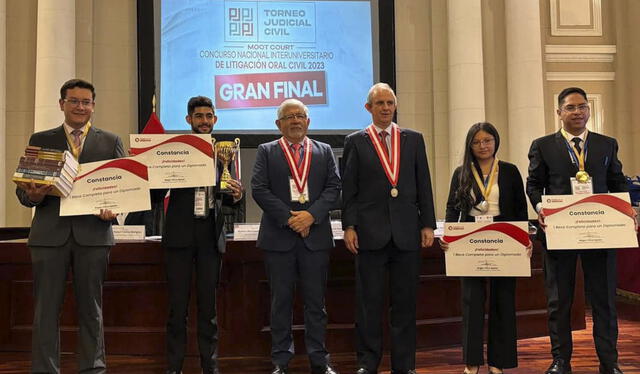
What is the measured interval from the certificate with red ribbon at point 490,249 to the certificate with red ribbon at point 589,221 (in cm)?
18

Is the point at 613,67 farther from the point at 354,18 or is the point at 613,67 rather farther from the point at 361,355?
the point at 361,355

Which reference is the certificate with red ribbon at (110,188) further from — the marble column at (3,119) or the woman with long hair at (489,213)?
the marble column at (3,119)

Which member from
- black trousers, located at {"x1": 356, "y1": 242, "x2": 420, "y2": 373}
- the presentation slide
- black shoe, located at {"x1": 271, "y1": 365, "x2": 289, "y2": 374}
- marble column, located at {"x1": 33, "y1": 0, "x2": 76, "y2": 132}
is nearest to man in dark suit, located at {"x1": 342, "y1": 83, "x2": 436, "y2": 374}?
black trousers, located at {"x1": 356, "y1": 242, "x2": 420, "y2": 373}

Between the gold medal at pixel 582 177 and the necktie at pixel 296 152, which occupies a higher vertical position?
the necktie at pixel 296 152

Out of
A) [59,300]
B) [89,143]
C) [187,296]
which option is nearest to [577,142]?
[187,296]

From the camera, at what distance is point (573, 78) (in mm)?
8758

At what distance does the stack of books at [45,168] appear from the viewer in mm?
2898

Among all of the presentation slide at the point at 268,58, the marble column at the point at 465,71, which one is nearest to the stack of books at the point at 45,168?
the presentation slide at the point at 268,58

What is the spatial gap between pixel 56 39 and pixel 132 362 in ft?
16.3

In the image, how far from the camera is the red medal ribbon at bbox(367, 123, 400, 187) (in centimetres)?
339

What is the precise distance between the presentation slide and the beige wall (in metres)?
0.58

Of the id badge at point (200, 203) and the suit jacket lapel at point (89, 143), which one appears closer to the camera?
the suit jacket lapel at point (89, 143)

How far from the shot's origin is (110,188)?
3.11 metres

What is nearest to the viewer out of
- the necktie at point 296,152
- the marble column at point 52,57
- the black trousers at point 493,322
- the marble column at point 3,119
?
the black trousers at point 493,322
